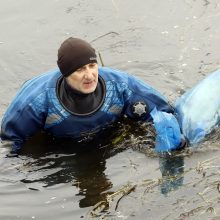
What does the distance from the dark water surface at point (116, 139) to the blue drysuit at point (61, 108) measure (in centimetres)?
20

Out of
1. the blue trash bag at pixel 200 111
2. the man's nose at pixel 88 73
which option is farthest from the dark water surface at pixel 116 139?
the man's nose at pixel 88 73

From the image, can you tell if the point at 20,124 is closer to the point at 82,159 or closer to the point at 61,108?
the point at 61,108

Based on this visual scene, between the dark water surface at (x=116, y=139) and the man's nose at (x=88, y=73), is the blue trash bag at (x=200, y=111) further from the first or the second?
the man's nose at (x=88, y=73)

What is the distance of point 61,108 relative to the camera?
4.94 metres

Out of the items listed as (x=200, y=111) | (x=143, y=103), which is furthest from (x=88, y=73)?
(x=200, y=111)

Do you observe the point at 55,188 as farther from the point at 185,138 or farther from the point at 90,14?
the point at 90,14

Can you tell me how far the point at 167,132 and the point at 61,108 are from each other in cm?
97

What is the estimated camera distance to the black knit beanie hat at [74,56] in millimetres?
4676

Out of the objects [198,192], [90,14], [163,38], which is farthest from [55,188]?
[90,14]

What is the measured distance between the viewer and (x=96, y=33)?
7.72 meters

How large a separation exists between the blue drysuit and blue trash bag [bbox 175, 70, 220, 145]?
0.18 meters

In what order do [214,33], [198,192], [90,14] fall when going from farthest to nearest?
[90,14] → [214,33] → [198,192]

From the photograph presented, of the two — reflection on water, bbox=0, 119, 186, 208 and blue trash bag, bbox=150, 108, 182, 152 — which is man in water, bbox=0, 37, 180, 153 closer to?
reflection on water, bbox=0, 119, 186, 208

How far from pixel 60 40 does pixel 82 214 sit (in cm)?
386
